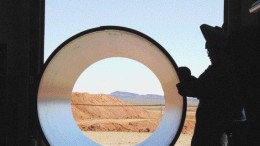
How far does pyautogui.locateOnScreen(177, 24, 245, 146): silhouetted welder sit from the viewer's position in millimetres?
2926

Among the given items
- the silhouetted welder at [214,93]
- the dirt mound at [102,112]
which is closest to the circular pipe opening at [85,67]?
the silhouetted welder at [214,93]

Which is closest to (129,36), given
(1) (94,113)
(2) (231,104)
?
(2) (231,104)

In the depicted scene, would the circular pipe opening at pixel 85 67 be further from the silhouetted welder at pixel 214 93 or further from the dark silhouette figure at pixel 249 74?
the dark silhouette figure at pixel 249 74

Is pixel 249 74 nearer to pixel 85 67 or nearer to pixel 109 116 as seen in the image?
pixel 85 67

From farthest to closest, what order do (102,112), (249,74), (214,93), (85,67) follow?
1. (102,112)
2. (85,67)
3. (214,93)
4. (249,74)

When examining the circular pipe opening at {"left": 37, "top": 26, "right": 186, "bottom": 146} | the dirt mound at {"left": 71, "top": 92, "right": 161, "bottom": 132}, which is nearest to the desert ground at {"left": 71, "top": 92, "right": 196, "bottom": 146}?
the dirt mound at {"left": 71, "top": 92, "right": 161, "bottom": 132}

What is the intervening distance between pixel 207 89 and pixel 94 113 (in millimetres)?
24132

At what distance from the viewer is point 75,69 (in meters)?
4.70

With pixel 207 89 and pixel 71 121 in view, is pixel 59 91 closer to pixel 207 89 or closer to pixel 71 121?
pixel 71 121

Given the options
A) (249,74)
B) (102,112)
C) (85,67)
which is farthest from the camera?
(102,112)

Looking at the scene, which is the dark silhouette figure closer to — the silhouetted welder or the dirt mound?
the silhouetted welder

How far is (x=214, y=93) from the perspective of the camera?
3.04 metres

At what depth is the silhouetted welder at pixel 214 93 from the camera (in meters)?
2.93

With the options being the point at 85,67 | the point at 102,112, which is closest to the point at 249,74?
the point at 85,67
